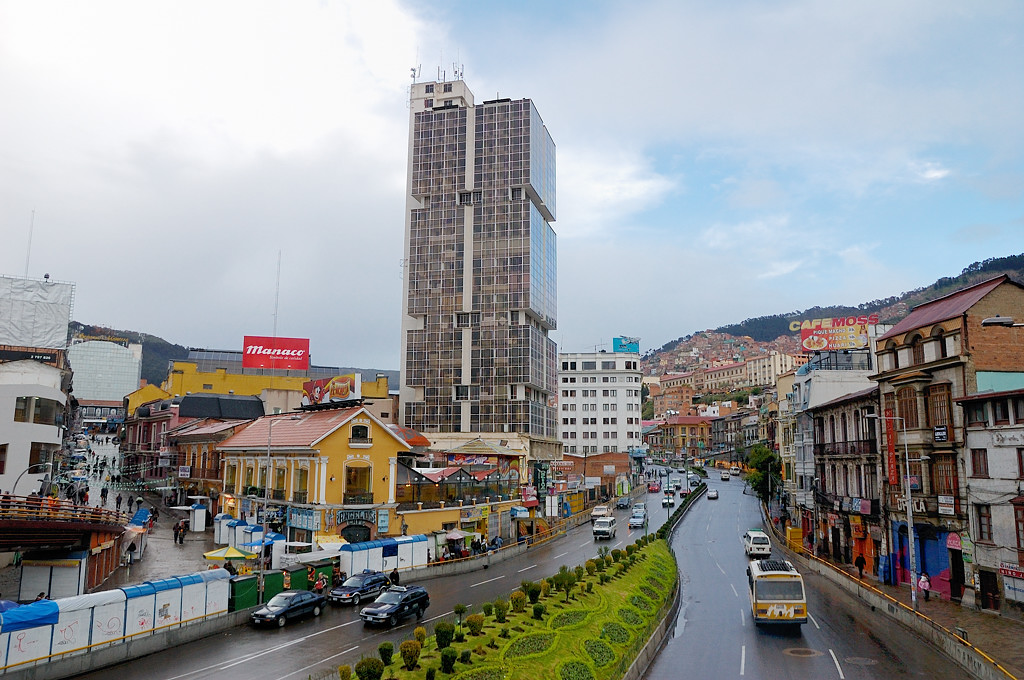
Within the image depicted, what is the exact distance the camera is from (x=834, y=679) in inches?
998

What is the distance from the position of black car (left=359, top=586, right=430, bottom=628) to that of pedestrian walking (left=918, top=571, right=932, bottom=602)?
A: 86.6ft

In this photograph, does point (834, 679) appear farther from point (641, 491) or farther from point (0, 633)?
point (641, 491)

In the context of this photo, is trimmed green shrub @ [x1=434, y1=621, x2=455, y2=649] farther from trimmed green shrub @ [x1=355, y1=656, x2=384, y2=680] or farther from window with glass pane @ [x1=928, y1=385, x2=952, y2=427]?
window with glass pane @ [x1=928, y1=385, x2=952, y2=427]

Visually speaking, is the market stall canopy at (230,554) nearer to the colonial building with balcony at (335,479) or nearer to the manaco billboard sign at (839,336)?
the colonial building with balcony at (335,479)

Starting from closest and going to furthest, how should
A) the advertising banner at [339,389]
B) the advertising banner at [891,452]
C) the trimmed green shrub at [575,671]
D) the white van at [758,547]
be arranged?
1. the trimmed green shrub at [575,671]
2. the advertising banner at [891,452]
3. the white van at [758,547]
4. the advertising banner at [339,389]

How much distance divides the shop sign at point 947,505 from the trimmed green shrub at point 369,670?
107ft

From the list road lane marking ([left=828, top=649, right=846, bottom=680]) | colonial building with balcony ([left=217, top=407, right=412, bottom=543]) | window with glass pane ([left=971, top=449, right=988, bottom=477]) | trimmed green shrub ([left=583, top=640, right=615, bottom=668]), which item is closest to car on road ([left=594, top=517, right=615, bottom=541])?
colonial building with balcony ([left=217, top=407, right=412, bottom=543])

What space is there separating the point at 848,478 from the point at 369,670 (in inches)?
1837

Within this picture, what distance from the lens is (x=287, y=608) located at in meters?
32.3

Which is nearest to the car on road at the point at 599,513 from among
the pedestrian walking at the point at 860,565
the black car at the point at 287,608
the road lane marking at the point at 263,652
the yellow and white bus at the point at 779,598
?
the pedestrian walking at the point at 860,565

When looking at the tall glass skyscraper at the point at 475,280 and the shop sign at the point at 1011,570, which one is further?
the tall glass skyscraper at the point at 475,280

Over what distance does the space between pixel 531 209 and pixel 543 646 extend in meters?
95.9

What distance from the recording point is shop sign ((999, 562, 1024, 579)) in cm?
3456

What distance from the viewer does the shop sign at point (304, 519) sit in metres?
51.4
